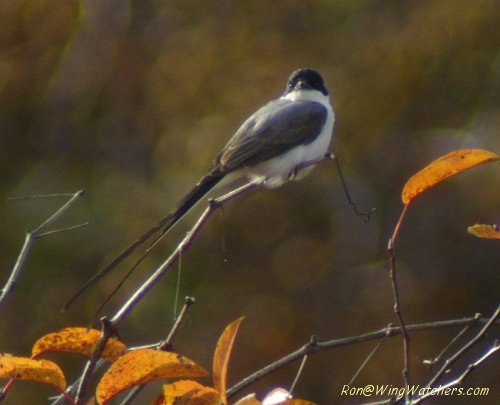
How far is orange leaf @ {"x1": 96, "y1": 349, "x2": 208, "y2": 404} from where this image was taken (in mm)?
1717

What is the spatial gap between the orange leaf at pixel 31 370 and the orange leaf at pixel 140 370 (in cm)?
7

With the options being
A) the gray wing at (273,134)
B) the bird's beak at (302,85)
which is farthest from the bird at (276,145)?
the bird's beak at (302,85)

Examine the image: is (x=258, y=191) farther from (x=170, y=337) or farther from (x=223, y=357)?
(x=223, y=357)

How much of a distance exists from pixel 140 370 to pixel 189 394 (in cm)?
9

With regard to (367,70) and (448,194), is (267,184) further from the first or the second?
(367,70)

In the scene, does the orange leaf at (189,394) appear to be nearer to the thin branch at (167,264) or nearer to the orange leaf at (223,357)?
the orange leaf at (223,357)

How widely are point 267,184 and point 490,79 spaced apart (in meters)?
3.65

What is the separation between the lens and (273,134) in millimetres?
4137

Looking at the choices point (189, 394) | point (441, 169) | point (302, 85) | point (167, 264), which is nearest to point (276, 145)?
point (302, 85)

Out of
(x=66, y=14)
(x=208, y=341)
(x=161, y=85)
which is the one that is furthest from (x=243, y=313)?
(x=66, y=14)

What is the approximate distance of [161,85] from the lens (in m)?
7.40

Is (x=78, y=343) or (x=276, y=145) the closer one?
(x=78, y=343)

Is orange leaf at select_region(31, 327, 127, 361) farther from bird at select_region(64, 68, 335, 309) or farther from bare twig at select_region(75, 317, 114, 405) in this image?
bird at select_region(64, 68, 335, 309)

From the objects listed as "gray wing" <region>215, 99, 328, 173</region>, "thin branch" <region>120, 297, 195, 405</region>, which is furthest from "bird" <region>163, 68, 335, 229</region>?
"thin branch" <region>120, 297, 195, 405</region>
